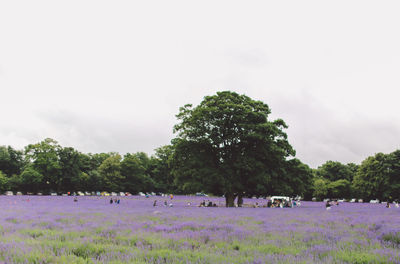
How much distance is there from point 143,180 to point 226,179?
9352 centimetres

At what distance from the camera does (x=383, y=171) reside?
8188cm

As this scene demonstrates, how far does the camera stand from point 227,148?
3972 cm

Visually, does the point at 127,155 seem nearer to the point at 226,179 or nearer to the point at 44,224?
the point at 226,179

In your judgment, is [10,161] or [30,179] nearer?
[30,179]

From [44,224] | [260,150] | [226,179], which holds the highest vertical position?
[260,150]

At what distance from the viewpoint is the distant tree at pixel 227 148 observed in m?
37.4

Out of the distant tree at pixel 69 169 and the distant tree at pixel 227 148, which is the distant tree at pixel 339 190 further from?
the distant tree at pixel 69 169

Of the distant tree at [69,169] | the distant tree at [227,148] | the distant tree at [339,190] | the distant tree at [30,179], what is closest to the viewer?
the distant tree at [227,148]

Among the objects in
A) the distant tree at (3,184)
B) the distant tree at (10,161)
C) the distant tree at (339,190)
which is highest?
the distant tree at (10,161)

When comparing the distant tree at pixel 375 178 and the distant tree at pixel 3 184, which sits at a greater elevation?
the distant tree at pixel 375 178

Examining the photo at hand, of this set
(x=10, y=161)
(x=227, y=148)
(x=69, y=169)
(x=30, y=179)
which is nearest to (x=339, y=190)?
(x=227, y=148)

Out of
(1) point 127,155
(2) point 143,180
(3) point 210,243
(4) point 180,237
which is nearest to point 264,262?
(3) point 210,243

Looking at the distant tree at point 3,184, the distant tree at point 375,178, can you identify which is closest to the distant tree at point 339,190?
the distant tree at point 375,178

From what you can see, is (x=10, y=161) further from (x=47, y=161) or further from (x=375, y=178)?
(x=375, y=178)
